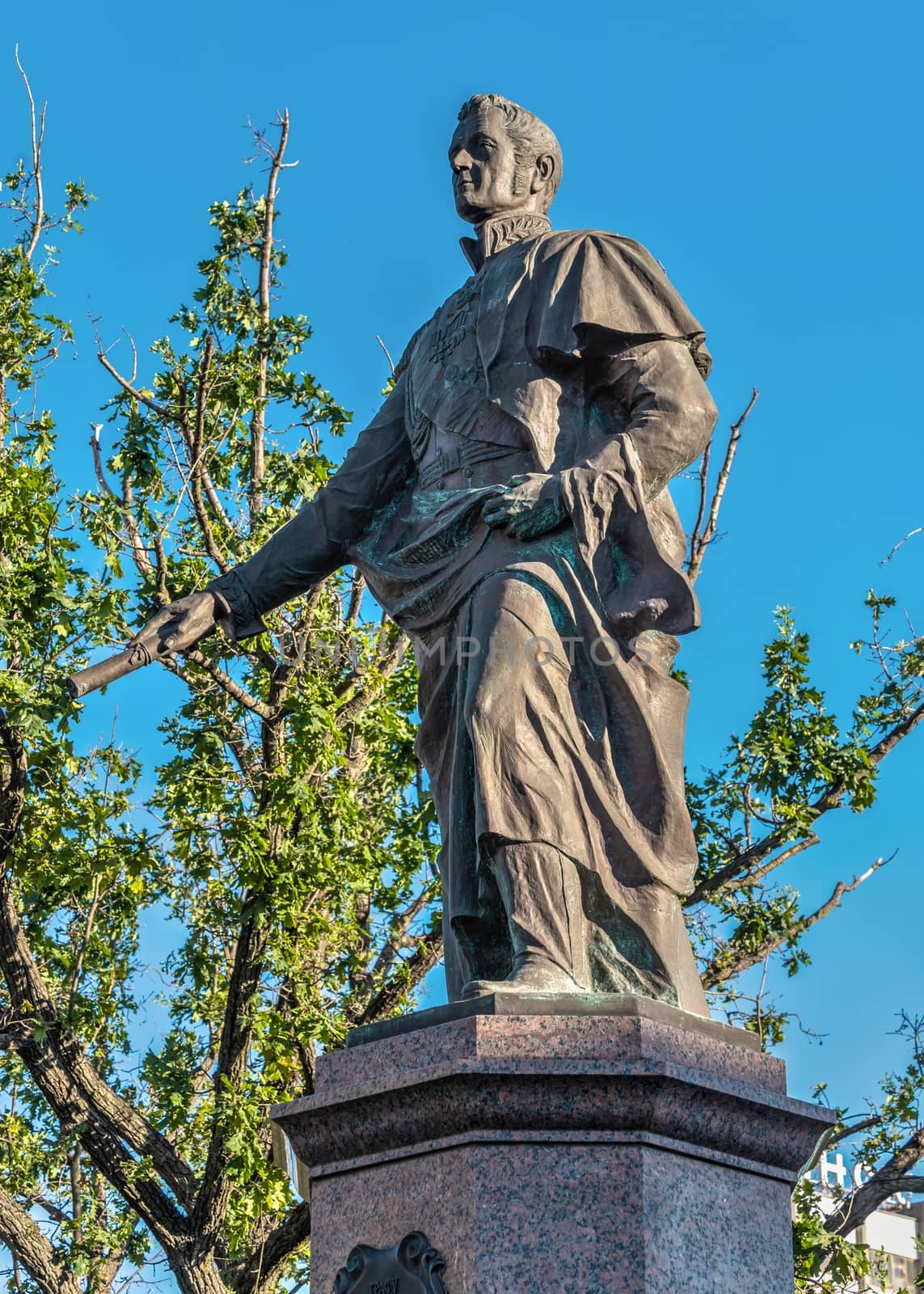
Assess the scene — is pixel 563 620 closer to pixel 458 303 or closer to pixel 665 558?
pixel 665 558

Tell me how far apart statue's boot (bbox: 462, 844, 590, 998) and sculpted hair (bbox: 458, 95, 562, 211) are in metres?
2.31

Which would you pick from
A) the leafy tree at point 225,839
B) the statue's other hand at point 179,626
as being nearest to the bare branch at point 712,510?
the leafy tree at point 225,839

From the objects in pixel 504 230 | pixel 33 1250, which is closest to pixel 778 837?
pixel 33 1250

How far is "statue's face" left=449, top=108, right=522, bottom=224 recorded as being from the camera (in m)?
5.82

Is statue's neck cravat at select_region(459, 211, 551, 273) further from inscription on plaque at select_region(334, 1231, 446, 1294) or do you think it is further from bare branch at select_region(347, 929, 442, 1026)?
bare branch at select_region(347, 929, 442, 1026)

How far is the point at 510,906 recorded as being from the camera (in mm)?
4621

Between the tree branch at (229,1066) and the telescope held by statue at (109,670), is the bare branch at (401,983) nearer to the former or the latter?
the tree branch at (229,1066)

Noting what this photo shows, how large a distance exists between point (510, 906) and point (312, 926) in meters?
7.82

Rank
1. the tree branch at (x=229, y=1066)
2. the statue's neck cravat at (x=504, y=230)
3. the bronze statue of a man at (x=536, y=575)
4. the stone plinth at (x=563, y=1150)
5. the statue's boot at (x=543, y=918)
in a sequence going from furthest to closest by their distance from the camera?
the tree branch at (x=229, y=1066) < the statue's neck cravat at (x=504, y=230) < the bronze statue of a man at (x=536, y=575) < the statue's boot at (x=543, y=918) < the stone plinth at (x=563, y=1150)

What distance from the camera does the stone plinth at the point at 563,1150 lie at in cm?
410

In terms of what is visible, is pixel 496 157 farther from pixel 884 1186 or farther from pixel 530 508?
pixel 884 1186

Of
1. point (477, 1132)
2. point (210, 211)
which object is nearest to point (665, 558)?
point (477, 1132)

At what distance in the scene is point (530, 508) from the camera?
5000mm

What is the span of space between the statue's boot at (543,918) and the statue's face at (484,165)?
2.21 meters
